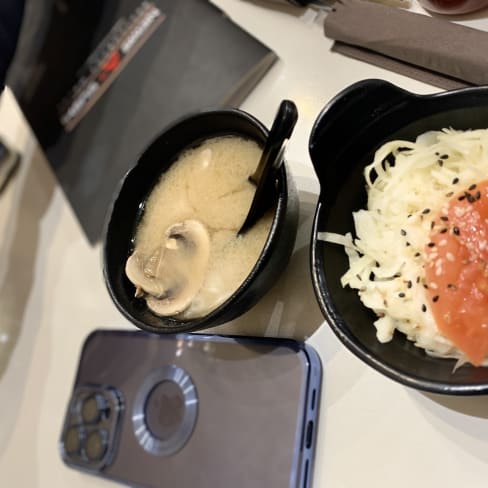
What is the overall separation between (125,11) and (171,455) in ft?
4.42

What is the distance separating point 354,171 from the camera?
3.87ft

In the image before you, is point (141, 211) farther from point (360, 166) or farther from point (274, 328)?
point (360, 166)

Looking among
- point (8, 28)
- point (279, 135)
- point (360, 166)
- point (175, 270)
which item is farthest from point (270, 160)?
point (8, 28)

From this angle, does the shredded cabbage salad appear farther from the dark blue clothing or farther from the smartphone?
the dark blue clothing

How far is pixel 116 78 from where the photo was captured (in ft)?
5.95

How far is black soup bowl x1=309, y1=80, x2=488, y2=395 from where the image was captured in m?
1.01

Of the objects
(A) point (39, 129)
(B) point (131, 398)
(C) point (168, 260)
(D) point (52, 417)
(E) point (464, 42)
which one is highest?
(E) point (464, 42)

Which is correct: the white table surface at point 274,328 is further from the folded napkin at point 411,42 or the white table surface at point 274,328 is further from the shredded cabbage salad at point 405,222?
the shredded cabbage salad at point 405,222

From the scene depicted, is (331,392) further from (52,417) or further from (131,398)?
(52,417)

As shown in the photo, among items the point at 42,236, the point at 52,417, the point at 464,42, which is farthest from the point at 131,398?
the point at 464,42

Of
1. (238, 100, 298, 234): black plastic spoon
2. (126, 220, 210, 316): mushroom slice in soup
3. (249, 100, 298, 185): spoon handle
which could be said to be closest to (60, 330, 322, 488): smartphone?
(126, 220, 210, 316): mushroom slice in soup

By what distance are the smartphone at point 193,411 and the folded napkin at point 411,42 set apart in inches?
26.5

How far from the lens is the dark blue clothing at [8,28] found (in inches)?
66.5

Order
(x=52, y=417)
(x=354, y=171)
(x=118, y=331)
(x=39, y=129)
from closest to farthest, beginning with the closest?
1. (x=354, y=171)
2. (x=118, y=331)
3. (x=52, y=417)
4. (x=39, y=129)
